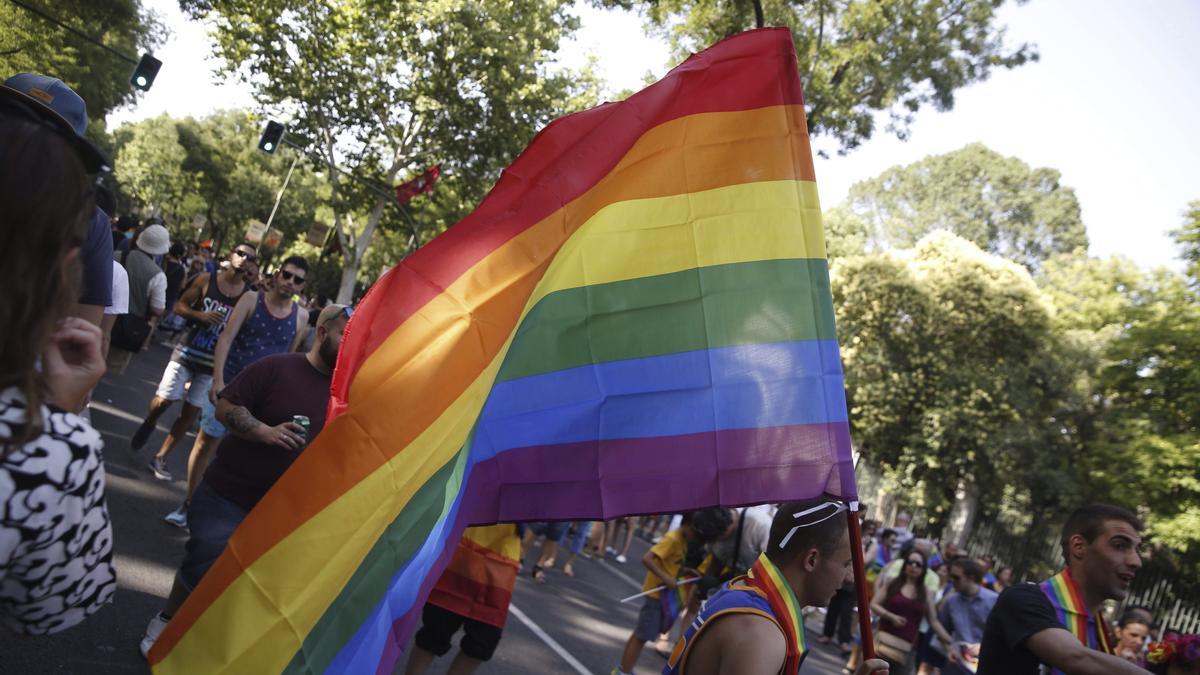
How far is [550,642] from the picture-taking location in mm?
7613

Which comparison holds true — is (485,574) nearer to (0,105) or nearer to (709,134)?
(709,134)

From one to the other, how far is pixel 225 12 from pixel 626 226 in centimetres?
2574

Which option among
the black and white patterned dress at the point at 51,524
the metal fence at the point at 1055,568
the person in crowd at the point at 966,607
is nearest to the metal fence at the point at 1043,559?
the metal fence at the point at 1055,568

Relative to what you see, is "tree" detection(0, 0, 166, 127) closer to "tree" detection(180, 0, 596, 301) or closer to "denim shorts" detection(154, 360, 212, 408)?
"tree" detection(180, 0, 596, 301)

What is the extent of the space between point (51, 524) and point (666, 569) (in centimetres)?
637

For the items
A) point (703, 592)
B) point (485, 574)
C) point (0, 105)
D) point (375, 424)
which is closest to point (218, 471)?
point (485, 574)

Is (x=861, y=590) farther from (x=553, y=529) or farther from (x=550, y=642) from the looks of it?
(x=553, y=529)

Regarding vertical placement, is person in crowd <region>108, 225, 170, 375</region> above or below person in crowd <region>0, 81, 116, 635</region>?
above

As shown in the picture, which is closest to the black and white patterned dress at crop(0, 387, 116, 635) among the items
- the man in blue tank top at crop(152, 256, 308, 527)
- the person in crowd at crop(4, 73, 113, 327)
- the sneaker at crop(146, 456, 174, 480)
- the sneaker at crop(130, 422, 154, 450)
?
the person in crowd at crop(4, 73, 113, 327)

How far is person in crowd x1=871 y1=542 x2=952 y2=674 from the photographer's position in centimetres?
901

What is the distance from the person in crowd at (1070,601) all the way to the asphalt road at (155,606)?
3.62 metres

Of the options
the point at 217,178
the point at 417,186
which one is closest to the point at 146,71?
the point at 417,186

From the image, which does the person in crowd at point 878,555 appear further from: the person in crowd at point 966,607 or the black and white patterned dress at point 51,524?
the black and white patterned dress at point 51,524

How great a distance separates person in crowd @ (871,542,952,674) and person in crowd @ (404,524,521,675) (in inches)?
218
